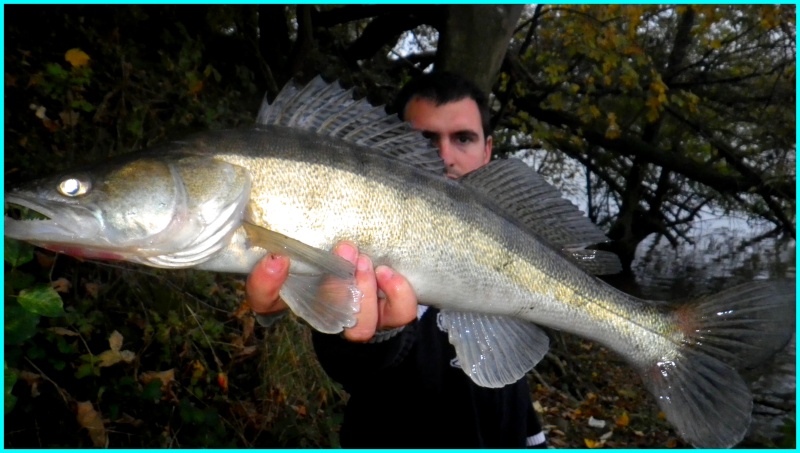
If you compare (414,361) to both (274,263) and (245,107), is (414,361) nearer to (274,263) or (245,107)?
(274,263)

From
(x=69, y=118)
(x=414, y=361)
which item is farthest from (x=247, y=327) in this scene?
(x=414, y=361)

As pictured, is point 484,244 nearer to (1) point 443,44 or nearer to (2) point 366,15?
(1) point 443,44

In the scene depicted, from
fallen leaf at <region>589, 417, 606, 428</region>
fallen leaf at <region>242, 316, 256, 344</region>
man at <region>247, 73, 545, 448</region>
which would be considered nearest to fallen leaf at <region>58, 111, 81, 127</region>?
fallen leaf at <region>242, 316, 256, 344</region>

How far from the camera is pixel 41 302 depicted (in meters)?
1.85

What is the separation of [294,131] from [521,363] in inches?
39.9

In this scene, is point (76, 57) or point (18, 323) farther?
point (76, 57)

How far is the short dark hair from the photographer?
113 inches

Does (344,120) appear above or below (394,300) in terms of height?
above

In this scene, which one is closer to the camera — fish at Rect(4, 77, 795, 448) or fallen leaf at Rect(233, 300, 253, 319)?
fish at Rect(4, 77, 795, 448)

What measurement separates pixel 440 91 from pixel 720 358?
5.53 ft

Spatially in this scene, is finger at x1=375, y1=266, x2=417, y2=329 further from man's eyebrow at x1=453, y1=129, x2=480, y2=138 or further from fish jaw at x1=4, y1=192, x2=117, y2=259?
man's eyebrow at x1=453, y1=129, x2=480, y2=138

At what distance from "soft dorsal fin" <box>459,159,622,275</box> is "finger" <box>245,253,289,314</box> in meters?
0.67

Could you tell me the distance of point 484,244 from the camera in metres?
1.80

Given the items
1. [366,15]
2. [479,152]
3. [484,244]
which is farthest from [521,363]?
[366,15]
